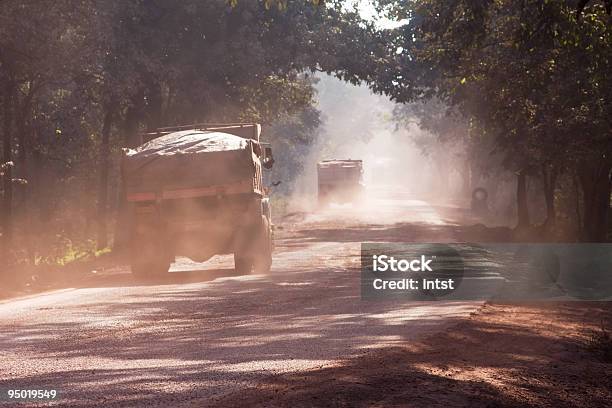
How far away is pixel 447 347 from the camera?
10719 millimetres

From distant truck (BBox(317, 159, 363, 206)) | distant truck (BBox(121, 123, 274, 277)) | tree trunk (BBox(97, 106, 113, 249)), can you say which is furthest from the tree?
distant truck (BBox(317, 159, 363, 206))

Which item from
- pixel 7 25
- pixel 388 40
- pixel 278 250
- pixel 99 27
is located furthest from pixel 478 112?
pixel 7 25

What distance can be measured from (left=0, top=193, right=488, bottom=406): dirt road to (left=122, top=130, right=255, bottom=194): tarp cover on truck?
202cm

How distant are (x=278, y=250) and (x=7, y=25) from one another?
10265 millimetres

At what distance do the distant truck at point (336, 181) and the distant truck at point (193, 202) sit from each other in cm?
4727

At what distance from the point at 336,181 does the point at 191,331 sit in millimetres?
56580

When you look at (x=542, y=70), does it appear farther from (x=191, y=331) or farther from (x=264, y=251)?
(x=191, y=331)

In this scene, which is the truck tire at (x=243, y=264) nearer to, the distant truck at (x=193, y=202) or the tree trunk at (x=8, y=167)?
the distant truck at (x=193, y=202)

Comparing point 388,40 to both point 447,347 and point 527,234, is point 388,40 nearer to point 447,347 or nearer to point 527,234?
point 527,234

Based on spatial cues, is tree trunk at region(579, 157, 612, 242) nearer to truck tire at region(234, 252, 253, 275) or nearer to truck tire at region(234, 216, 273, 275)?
truck tire at region(234, 216, 273, 275)

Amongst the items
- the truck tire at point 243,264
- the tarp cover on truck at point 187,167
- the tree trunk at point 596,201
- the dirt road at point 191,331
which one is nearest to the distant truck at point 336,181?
the tree trunk at point 596,201

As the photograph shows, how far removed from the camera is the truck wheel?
21156mm

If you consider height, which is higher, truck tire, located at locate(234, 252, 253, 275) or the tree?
the tree

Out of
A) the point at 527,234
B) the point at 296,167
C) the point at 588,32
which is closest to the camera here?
the point at 588,32
